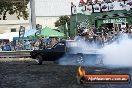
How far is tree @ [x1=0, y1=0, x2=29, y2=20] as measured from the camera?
82625 mm

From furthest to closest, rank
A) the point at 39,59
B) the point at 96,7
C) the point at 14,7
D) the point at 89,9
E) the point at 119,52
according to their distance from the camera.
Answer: the point at 14,7, the point at 89,9, the point at 96,7, the point at 39,59, the point at 119,52

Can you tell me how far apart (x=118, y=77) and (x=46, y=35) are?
3685 centimetres

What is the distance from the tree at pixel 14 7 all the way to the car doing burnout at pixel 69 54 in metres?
54.6

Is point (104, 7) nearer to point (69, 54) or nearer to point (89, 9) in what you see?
point (89, 9)

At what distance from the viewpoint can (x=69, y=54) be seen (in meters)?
27.8

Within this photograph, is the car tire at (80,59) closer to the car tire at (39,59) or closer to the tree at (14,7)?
the car tire at (39,59)

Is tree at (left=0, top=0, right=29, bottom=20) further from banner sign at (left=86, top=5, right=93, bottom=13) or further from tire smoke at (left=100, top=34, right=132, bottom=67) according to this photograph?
tire smoke at (left=100, top=34, right=132, bottom=67)

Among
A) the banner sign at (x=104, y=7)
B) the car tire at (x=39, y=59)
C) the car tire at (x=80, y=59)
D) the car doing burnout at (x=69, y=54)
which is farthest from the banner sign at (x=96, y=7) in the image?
the car tire at (x=80, y=59)

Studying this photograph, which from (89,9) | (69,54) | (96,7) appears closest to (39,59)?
(69,54)

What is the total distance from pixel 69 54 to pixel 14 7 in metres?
59.3

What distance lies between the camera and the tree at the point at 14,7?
271ft

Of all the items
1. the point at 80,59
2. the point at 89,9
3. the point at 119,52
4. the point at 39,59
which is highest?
the point at 89,9

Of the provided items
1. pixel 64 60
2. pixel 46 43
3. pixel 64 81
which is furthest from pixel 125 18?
pixel 64 81

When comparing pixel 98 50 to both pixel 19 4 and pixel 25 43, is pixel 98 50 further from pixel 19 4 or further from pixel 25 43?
pixel 19 4
